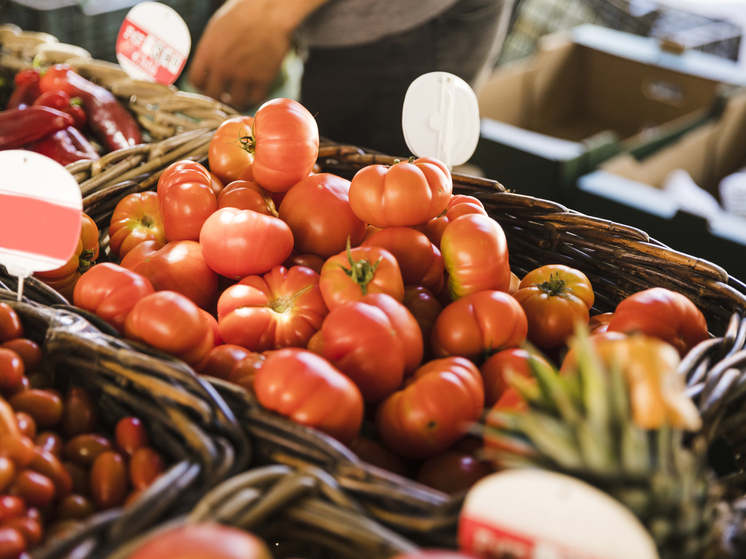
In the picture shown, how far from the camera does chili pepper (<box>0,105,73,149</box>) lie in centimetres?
146

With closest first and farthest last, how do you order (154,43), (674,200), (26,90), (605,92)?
(154,43) → (26,90) → (674,200) → (605,92)

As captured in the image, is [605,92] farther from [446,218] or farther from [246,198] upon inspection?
[246,198]

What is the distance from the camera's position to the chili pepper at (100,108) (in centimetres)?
161

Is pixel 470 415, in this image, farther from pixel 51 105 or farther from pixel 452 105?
pixel 51 105

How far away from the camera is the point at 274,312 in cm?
96

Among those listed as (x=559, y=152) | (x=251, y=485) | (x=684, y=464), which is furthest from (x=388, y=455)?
(x=559, y=152)

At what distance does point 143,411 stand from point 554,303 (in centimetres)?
60

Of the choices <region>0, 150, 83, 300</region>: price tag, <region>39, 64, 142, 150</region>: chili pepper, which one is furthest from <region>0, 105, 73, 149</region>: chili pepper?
<region>0, 150, 83, 300</region>: price tag

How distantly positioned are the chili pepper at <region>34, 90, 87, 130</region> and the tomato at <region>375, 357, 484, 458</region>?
1249 mm

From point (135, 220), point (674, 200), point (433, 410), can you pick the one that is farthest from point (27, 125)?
point (674, 200)

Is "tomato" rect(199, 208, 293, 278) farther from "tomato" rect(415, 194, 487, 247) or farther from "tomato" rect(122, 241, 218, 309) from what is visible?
"tomato" rect(415, 194, 487, 247)

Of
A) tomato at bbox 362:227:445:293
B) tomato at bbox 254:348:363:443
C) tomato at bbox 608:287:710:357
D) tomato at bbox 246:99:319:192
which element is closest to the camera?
tomato at bbox 254:348:363:443

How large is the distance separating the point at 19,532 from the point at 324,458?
28cm

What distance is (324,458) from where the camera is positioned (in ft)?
2.16
